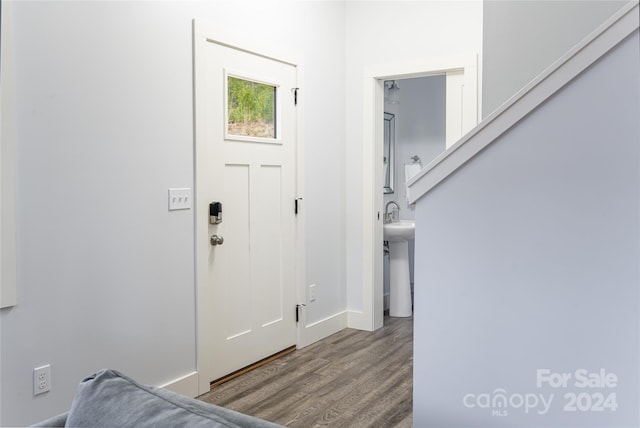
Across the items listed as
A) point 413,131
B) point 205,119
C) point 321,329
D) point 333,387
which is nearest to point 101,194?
point 205,119

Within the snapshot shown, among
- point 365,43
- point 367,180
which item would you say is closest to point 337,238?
point 367,180

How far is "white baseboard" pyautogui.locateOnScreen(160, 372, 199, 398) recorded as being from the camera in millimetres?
2902

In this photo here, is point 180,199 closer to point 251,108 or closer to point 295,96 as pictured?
point 251,108

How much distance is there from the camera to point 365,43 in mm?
4332

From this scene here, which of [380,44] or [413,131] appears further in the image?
[413,131]

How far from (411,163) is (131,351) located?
3.58 m

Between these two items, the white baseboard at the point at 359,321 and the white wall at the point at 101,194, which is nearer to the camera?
the white wall at the point at 101,194

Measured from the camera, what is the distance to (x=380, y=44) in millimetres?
4262

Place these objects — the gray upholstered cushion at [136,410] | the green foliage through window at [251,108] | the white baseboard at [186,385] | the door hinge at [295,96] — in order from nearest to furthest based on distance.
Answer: the gray upholstered cushion at [136,410] → the white baseboard at [186,385] → the green foliage through window at [251,108] → the door hinge at [295,96]

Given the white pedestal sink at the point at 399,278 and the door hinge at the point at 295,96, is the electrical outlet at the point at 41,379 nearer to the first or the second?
the door hinge at the point at 295,96

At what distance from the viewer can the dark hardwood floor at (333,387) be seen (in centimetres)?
279

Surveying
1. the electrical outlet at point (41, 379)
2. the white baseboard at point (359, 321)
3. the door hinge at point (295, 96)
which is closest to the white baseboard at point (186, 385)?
the electrical outlet at point (41, 379)

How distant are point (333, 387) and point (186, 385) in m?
0.82

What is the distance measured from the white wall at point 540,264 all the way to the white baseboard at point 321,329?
1.97 meters
